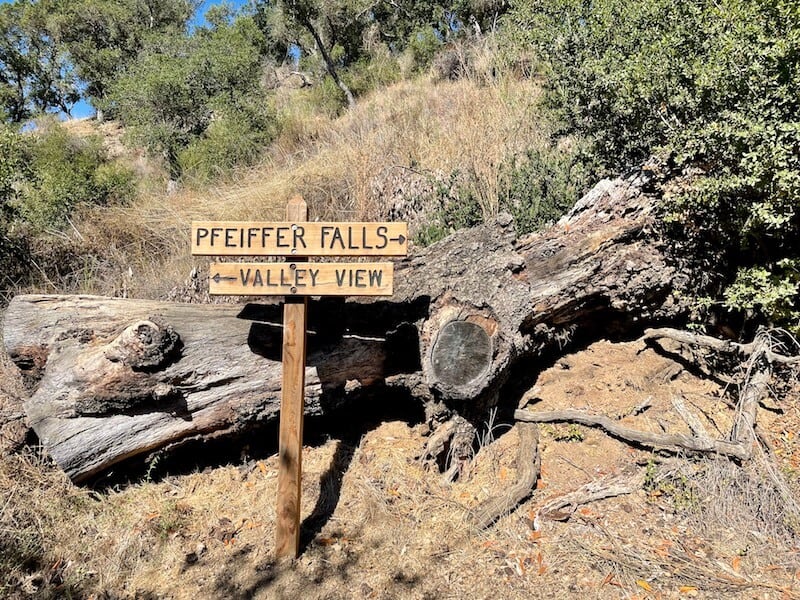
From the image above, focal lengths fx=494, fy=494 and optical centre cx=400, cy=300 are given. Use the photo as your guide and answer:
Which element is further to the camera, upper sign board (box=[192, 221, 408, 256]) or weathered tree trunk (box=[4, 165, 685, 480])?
weathered tree trunk (box=[4, 165, 685, 480])

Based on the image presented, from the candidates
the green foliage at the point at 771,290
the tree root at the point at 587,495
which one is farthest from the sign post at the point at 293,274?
the green foliage at the point at 771,290

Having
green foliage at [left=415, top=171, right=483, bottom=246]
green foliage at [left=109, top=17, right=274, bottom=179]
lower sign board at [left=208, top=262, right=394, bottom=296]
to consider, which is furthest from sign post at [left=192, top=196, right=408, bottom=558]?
green foliage at [left=109, top=17, right=274, bottom=179]

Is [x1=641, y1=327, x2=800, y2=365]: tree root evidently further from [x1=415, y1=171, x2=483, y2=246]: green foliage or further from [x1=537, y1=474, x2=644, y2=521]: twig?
[x1=415, y1=171, x2=483, y2=246]: green foliage

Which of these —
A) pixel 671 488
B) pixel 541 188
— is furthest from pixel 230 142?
pixel 671 488

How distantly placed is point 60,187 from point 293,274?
5755 mm

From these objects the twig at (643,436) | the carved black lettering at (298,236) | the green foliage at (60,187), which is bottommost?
the twig at (643,436)

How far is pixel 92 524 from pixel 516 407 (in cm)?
264

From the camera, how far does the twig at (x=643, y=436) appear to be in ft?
9.30

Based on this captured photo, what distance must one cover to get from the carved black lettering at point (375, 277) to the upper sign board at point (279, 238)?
109 mm

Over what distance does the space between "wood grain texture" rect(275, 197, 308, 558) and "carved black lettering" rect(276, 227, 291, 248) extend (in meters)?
0.28

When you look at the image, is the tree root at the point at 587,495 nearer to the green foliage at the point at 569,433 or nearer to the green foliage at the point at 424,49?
the green foliage at the point at 569,433

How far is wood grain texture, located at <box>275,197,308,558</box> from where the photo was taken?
2.44 meters

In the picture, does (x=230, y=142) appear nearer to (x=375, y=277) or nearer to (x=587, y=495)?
(x=375, y=277)

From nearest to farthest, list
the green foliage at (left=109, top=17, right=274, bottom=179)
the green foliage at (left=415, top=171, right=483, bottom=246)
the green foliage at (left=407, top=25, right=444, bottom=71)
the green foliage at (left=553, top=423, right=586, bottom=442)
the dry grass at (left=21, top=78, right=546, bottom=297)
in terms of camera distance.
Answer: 1. the green foliage at (left=553, top=423, right=586, bottom=442)
2. the green foliage at (left=415, top=171, right=483, bottom=246)
3. the dry grass at (left=21, top=78, right=546, bottom=297)
4. the green foliage at (left=109, top=17, right=274, bottom=179)
5. the green foliage at (left=407, top=25, right=444, bottom=71)
